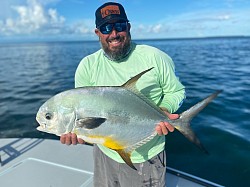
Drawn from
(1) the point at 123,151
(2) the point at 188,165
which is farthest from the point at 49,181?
(2) the point at 188,165

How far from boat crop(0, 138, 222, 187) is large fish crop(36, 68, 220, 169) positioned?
1.38 m

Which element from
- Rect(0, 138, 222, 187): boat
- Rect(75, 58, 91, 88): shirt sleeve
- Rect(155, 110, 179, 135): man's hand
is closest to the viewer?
Rect(155, 110, 179, 135): man's hand

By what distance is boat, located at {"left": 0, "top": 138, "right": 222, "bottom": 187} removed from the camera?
11.2 ft

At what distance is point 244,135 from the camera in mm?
6484

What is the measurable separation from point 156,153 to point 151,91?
0.63 meters

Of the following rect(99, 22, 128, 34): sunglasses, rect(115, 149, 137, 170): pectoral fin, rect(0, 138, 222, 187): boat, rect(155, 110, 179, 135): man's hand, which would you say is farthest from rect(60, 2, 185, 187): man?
rect(0, 138, 222, 187): boat

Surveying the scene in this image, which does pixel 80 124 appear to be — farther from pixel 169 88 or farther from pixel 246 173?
pixel 246 173

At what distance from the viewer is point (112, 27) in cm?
249

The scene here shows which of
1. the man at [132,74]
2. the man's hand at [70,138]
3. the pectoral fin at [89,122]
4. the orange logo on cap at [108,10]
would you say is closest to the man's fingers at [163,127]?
the man at [132,74]

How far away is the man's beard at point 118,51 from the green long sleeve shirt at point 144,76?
0.18 ft

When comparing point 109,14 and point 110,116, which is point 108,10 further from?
point 110,116

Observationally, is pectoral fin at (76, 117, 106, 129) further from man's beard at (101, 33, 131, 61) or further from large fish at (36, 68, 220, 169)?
man's beard at (101, 33, 131, 61)

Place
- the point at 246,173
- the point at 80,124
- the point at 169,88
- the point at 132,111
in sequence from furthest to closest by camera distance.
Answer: the point at 246,173 → the point at 169,88 → the point at 132,111 → the point at 80,124

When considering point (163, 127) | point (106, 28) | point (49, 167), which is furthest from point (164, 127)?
point (49, 167)
